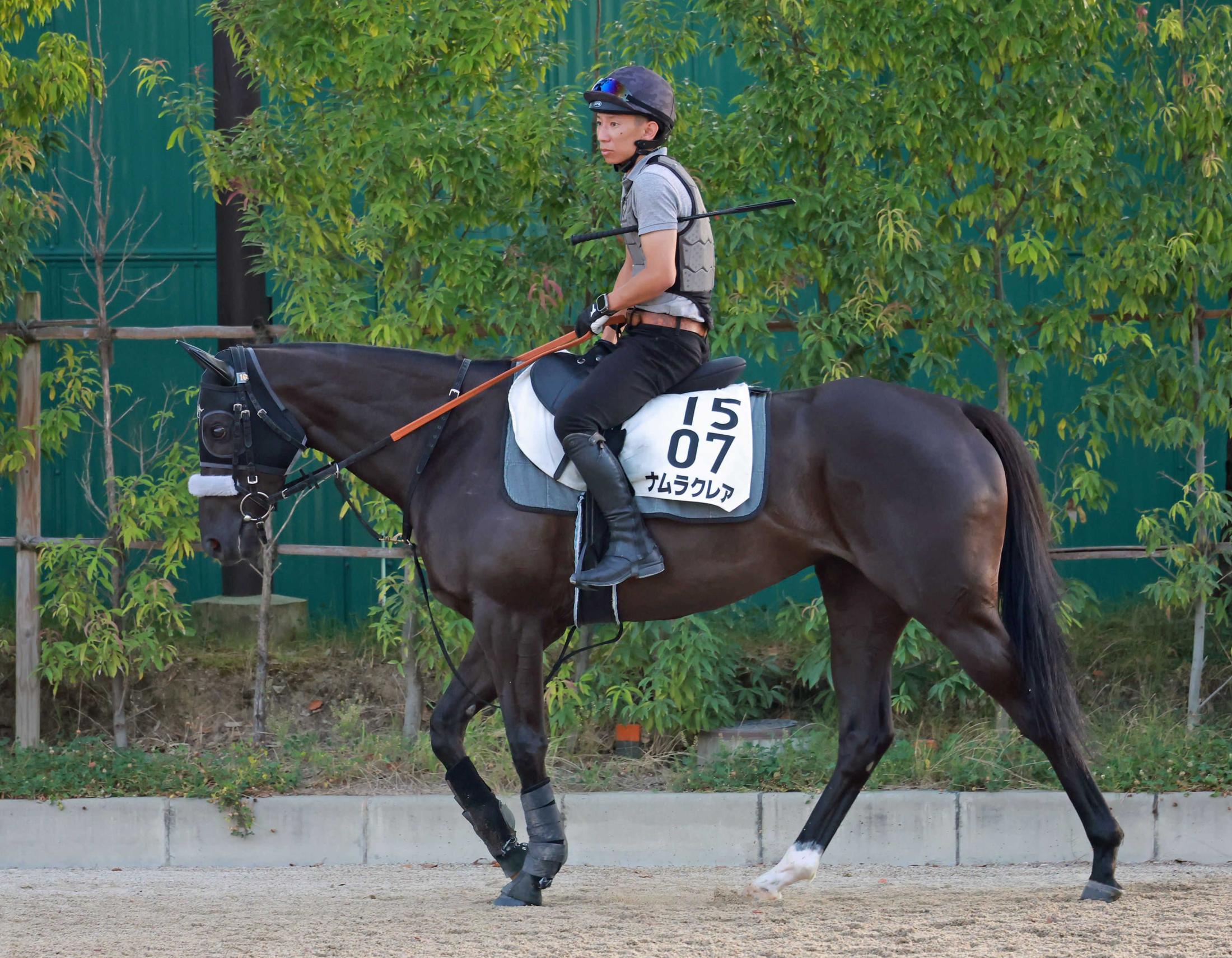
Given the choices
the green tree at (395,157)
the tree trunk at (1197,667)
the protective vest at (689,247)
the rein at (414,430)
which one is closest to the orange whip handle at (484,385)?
the rein at (414,430)

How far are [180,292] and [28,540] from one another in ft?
8.76

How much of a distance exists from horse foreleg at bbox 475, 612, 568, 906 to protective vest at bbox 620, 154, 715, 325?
52.0 inches

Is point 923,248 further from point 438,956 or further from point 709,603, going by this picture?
point 438,956

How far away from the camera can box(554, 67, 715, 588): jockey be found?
4617 millimetres

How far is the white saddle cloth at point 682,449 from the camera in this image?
A: 4.68 meters

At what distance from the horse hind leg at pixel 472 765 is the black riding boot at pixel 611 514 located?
680 millimetres

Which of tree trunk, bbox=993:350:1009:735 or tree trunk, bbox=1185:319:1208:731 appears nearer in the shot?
tree trunk, bbox=1185:319:1208:731

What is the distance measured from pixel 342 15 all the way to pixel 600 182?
4.86 ft

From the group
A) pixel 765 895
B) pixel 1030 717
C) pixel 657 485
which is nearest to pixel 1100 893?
pixel 1030 717

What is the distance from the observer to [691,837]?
603cm

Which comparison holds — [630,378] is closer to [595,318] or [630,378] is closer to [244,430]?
[595,318]

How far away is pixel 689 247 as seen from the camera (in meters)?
4.81

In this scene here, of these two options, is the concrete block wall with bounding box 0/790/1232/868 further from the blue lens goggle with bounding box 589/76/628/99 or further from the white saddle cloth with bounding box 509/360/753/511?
the blue lens goggle with bounding box 589/76/628/99

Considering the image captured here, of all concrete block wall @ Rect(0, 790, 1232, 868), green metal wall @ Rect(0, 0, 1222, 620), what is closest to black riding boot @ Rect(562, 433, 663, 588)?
concrete block wall @ Rect(0, 790, 1232, 868)
